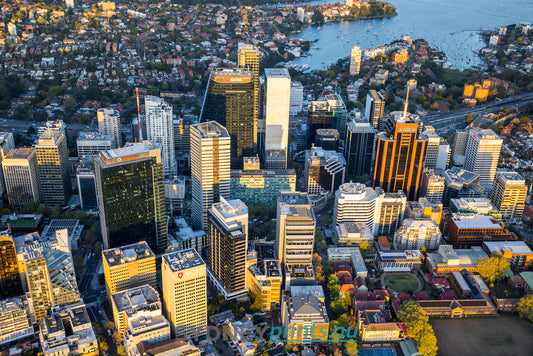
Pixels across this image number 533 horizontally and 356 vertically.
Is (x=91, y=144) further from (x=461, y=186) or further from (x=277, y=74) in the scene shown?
(x=461, y=186)

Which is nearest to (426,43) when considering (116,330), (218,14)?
(218,14)

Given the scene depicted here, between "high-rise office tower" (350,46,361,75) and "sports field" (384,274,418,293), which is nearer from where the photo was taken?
"sports field" (384,274,418,293)

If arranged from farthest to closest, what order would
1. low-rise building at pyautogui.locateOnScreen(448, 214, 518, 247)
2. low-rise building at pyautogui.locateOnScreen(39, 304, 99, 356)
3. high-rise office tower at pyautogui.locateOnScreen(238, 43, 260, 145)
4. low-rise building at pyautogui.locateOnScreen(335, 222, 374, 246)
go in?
high-rise office tower at pyautogui.locateOnScreen(238, 43, 260, 145) → low-rise building at pyautogui.locateOnScreen(448, 214, 518, 247) → low-rise building at pyautogui.locateOnScreen(335, 222, 374, 246) → low-rise building at pyautogui.locateOnScreen(39, 304, 99, 356)

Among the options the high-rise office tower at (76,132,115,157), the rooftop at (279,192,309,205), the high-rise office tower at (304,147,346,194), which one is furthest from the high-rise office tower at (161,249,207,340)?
the high-rise office tower at (76,132,115,157)

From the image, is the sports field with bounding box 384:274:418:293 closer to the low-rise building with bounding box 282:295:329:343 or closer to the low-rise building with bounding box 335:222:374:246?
the low-rise building with bounding box 335:222:374:246

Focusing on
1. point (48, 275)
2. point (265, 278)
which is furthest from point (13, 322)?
A: point (265, 278)

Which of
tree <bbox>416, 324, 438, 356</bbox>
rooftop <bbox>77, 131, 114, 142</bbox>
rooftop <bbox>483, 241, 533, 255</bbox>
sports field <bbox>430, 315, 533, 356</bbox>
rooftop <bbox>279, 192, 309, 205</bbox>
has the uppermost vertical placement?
rooftop <bbox>77, 131, 114, 142</bbox>

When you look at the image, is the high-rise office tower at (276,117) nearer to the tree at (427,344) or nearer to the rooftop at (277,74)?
the rooftop at (277,74)

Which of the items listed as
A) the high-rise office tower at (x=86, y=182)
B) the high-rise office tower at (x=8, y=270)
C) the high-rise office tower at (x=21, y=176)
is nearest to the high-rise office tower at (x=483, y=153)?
the high-rise office tower at (x=86, y=182)
